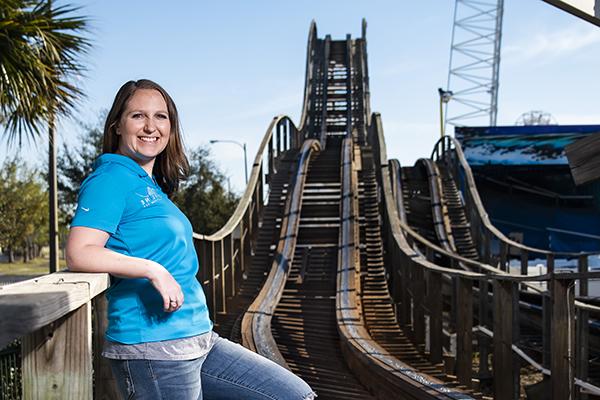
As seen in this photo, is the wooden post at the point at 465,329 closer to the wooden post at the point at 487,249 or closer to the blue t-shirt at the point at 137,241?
the blue t-shirt at the point at 137,241

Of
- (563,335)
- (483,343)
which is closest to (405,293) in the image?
(483,343)

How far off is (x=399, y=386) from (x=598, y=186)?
2.73 m

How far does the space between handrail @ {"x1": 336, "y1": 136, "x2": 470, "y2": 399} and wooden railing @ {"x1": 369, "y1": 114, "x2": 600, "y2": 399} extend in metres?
0.49

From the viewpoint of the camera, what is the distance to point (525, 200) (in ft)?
78.6

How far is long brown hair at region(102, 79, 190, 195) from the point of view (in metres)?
1.78

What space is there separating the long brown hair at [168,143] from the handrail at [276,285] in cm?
401

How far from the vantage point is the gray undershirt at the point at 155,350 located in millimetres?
1543

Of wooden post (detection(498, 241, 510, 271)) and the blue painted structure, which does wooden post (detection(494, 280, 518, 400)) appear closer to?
wooden post (detection(498, 241, 510, 271))

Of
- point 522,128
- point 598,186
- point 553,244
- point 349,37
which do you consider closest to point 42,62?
point 598,186

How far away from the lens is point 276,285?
29.3ft

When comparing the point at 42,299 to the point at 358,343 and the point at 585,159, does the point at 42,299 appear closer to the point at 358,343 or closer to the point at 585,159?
the point at 585,159

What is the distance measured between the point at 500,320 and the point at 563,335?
934 mm

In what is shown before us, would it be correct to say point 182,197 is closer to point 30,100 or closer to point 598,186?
point 30,100

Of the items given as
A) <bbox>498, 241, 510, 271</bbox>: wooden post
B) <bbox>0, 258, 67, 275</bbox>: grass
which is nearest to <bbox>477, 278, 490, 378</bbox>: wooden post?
<bbox>498, 241, 510, 271</bbox>: wooden post
